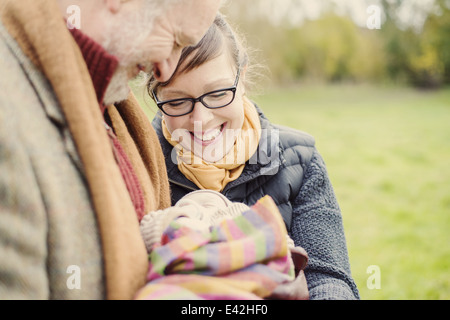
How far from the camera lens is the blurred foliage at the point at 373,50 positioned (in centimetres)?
3356

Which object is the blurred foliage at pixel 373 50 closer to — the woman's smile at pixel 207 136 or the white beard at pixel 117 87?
the woman's smile at pixel 207 136

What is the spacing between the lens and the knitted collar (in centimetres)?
156

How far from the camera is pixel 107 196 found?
1358mm

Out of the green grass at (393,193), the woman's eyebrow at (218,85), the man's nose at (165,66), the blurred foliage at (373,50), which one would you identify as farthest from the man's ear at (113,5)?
the blurred foliage at (373,50)

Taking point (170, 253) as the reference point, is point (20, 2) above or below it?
above

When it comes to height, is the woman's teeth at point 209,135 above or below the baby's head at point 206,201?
above

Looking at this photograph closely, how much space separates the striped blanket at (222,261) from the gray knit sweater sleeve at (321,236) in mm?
601

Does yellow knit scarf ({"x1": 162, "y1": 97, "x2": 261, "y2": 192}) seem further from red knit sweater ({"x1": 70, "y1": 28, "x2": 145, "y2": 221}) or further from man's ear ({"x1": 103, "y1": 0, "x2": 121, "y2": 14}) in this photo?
man's ear ({"x1": 103, "y1": 0, "x2": 121, "y2": 14})

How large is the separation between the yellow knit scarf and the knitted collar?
30.4 inches

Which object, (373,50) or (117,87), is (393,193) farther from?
(373,50)

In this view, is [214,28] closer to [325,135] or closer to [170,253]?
[170,253]

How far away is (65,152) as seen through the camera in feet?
4.52

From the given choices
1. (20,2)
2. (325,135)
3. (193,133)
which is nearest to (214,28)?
(193,133)

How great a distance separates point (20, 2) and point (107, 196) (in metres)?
0.70
